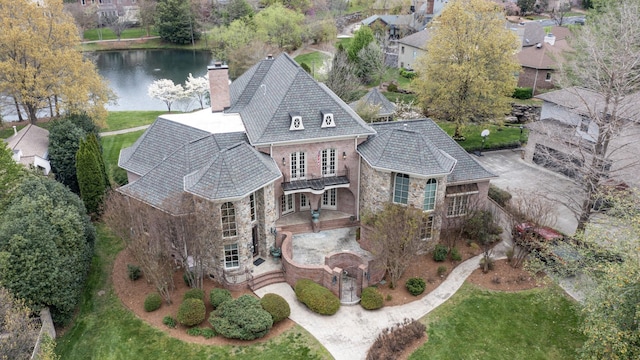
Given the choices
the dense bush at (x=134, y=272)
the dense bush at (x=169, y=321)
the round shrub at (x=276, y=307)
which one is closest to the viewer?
the round shrub at (x=276, y=307)

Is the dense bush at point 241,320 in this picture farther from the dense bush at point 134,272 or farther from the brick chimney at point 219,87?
the brick chimney at point 219,87

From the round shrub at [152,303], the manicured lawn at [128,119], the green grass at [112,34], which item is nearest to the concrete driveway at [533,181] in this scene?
the round shrub at [152,303]

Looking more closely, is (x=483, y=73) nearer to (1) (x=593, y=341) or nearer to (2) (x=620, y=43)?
(2) (x=620, y=43)

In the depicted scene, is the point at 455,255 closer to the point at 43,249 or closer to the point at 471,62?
the point at 471,62

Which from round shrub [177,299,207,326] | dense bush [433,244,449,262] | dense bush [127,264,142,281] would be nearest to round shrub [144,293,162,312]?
round shrub [177,299,207,326]

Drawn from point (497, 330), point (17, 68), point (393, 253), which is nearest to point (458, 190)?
point (393, 253)
